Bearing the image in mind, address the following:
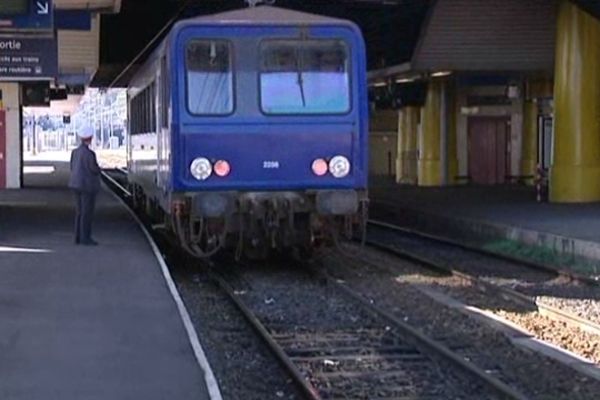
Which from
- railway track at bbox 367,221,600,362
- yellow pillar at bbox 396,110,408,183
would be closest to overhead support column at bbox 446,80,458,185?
yellow pillar at bbox 396,110,408,183

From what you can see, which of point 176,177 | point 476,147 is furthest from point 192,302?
point 476,147

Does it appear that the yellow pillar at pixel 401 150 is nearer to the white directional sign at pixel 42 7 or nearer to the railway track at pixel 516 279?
the railway track at pixel 516 279

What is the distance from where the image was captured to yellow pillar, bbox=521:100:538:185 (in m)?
38.4

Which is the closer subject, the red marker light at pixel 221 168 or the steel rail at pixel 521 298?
the steel rail at pixel 521 298

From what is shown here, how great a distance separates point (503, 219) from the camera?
23.1m

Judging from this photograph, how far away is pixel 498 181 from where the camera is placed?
40.8 metres

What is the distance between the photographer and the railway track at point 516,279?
12.5m

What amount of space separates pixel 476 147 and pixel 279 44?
26458 mm

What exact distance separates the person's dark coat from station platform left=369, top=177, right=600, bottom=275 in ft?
21.5

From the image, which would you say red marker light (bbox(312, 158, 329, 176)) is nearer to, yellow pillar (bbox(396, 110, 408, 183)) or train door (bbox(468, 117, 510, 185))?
train door (bbox(468, 117, 510, 185))

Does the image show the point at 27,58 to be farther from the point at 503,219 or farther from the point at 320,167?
the point at 320,167

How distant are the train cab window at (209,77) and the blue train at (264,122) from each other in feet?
0.04

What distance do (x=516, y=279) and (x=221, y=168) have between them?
165 inches

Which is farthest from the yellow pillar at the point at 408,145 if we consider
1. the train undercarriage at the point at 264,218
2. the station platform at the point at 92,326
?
the train undercarriage at the point at 264,218
